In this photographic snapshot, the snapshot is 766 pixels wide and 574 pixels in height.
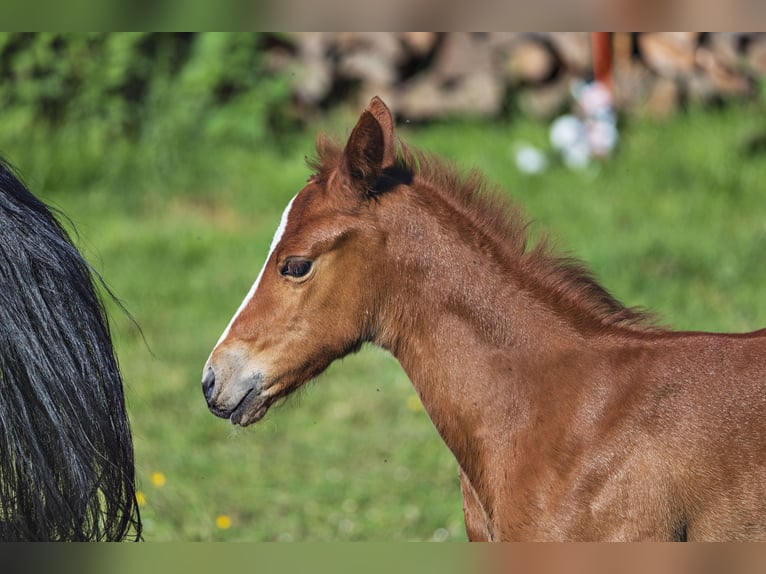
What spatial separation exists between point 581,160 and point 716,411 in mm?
5497

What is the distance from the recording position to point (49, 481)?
8.98 ft

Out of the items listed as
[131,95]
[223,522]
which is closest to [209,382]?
[223,522]

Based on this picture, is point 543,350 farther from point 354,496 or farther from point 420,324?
point 354,496

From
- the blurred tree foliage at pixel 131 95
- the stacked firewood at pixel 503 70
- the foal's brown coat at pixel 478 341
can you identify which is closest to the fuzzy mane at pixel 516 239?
the foal's brown coat at pixel 478 341

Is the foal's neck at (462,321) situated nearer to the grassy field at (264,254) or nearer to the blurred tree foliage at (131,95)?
the grassy field at (264,254)

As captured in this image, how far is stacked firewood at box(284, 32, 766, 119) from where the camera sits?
852cm

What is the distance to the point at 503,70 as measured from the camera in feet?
28.7

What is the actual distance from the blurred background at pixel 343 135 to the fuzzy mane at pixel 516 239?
2824 mm

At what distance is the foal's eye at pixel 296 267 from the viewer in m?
2.86

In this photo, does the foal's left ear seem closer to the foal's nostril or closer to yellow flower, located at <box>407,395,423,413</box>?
the foal's nostril

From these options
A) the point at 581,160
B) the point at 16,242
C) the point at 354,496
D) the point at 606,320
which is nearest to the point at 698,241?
the point at 581,160

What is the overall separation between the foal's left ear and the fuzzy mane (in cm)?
6

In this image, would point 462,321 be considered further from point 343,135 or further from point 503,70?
point 503,70

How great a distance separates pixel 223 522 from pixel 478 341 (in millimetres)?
2012
